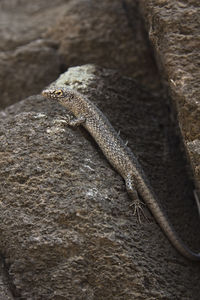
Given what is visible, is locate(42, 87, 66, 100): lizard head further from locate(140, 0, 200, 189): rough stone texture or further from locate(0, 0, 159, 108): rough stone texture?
locate(0, 0, 159, 108): rough stone texture

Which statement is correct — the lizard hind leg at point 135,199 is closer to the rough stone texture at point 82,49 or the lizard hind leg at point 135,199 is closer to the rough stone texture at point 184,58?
the rough stone texture at point 184,58

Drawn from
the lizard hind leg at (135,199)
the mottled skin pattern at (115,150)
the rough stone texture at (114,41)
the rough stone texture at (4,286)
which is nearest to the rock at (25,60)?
the rough stone texture at (114,41)

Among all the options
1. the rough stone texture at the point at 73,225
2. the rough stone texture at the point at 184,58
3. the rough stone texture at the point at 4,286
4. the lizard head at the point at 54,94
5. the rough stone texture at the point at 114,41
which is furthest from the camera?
the rough stone texture at the point at 114,41

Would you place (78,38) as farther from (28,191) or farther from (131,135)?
(28,191)

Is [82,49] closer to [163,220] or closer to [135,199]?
[135,199]

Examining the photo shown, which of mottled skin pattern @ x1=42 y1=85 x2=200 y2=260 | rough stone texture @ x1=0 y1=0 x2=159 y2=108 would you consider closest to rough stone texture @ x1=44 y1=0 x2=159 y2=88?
rough stone texture @ x1=0 y1=0 x2=159 y2=108

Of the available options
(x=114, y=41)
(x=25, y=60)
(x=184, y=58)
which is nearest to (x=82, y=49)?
(x=114, y=41)
